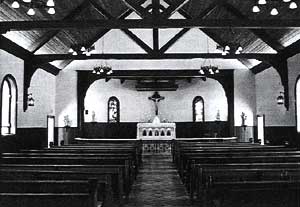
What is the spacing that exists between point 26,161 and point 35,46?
27.7 feet

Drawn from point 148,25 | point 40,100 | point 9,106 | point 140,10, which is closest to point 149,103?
point 40,100

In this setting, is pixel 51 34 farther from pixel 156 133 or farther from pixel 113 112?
pixel 113 112

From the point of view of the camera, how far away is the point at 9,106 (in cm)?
1583

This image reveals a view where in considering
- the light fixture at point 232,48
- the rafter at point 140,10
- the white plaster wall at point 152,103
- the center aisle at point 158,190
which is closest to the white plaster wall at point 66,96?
the white plaster wall at point 152,103

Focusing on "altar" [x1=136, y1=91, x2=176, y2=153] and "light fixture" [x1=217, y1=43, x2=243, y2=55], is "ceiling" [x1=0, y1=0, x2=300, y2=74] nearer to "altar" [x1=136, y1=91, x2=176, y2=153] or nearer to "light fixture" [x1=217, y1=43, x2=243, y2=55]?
"light fixture" [x1=217, y1=43, x2=243, y2=55]

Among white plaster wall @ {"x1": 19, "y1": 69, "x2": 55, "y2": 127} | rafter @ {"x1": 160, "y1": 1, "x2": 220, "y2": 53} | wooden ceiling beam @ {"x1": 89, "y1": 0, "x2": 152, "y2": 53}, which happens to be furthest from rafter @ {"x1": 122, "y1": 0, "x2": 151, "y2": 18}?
white plaster wall @ {"x1": 19, "y1": 69, "x2": 55, "y2": 127}

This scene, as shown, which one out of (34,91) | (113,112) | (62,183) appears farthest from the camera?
(113,112)

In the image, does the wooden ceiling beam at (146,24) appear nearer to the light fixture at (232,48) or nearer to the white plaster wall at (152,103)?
the light fixture at (232,48)

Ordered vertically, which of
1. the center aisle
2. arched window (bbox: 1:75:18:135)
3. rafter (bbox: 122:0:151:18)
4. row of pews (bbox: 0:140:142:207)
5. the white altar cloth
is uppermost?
rafter (bbox: 122:0:151:18)

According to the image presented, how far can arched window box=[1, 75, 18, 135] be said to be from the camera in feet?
50.4

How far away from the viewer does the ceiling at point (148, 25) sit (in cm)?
1221

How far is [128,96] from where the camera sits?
85.9 feet

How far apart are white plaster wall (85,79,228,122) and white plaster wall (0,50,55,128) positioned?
3917mm

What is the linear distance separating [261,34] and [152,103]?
10411mm
